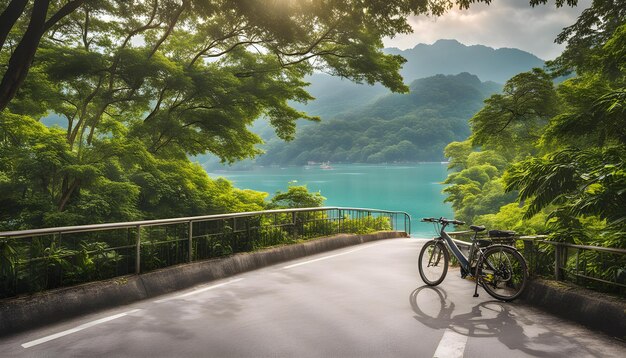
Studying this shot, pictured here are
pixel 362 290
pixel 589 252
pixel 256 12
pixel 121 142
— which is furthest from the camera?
pixel 121 142

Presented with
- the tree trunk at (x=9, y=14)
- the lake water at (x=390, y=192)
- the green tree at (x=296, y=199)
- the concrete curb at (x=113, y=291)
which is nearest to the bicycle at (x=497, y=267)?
the concrete curb at (x=113, y=291)

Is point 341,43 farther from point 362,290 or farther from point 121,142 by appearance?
point 362,290

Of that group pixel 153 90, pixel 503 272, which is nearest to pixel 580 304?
pixel 503 272

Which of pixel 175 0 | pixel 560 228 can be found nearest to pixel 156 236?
pixel 560 228

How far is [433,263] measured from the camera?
27.7 feet

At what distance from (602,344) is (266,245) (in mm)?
7590

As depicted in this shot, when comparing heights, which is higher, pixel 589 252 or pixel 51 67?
pixel 51 67

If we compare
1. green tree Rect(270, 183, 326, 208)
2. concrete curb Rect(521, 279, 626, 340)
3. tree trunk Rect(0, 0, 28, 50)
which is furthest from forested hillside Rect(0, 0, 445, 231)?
concrete curb Rect(521, 279, 626, 340)

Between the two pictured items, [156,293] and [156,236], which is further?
[156,236]

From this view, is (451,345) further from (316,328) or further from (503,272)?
(503,272)

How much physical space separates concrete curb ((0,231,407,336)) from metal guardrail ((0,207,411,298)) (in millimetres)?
273

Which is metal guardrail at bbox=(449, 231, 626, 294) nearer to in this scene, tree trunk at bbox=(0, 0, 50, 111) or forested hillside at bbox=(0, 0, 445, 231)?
forested hillside at bbox=(0, 0, 445, 231)

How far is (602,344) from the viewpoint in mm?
4863

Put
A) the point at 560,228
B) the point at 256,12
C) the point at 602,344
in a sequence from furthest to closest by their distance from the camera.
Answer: the point at 256,12
the point at 560,228
the point at 602,344
